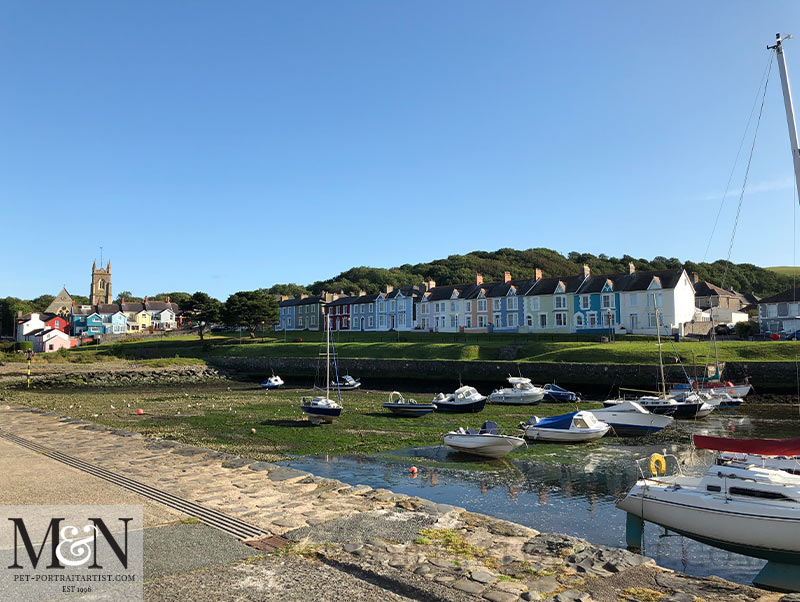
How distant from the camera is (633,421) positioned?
92.0 feet

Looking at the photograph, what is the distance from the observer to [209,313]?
324ft

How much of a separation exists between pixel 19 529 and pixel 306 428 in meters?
19.4

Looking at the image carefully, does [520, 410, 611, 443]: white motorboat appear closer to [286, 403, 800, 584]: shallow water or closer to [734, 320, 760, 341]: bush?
[286, 403, 800, 584]: shallow water

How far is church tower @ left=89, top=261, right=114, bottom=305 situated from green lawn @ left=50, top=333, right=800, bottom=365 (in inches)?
2371

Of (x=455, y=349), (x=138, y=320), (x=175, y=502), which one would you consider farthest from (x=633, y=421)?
(x=138, y=320)

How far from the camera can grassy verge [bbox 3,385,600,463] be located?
80.8 ft

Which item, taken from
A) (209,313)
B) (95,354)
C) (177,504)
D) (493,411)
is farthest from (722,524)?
(209,313)

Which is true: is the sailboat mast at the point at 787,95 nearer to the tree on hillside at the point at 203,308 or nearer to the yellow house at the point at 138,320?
the tree on hillside at the point at 203,308

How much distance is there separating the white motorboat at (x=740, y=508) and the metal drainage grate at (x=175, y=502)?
926 cm

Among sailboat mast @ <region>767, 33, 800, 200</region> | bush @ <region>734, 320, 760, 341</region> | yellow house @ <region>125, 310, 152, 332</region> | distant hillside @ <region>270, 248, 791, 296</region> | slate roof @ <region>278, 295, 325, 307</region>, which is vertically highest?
distant hillside @ <region>270, 248, 791, 296</region>

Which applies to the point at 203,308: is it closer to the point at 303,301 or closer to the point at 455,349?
the point at 303,301

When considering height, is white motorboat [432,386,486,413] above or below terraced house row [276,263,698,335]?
below

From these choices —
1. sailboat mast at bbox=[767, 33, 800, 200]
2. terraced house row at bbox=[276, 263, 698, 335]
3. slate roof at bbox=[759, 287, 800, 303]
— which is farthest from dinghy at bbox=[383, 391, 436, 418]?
slate roof at bbox=[759, 287, 800, 303]

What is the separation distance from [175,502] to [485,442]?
44.3 feet
